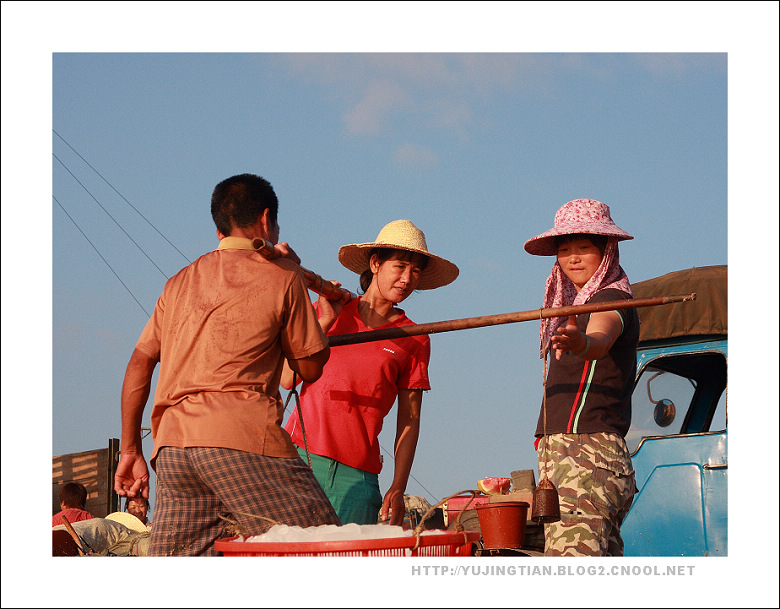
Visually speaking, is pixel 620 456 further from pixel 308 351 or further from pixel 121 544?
pixel 121 544

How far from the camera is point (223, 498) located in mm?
Result: 3084

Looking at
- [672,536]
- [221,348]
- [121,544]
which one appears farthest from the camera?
[121,544]

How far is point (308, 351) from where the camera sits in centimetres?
327

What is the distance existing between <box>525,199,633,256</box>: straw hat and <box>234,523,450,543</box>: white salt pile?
1651mm

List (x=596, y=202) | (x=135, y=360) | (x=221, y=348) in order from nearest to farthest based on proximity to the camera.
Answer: (x=221, y=348) → (x=135, y=360) → (x=596, y=202)

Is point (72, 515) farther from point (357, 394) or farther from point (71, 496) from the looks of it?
point (357, 394)

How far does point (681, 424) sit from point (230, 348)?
201 inches

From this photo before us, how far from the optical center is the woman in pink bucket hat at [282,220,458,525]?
13.7 ft

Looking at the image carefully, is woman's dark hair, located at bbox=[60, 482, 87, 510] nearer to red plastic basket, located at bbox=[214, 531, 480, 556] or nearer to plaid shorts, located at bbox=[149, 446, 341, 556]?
plaid shorts, located at bbox=[149, 446, 341, 556]

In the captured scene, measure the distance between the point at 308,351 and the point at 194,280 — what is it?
0.50 meters

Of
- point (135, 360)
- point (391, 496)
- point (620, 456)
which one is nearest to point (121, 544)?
point (391, 496)

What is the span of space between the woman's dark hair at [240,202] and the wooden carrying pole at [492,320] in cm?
80

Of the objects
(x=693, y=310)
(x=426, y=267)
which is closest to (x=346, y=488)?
(x=426, y=267)

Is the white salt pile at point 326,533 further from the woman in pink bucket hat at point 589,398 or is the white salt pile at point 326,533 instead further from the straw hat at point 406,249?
the straw hat at point 406,249
